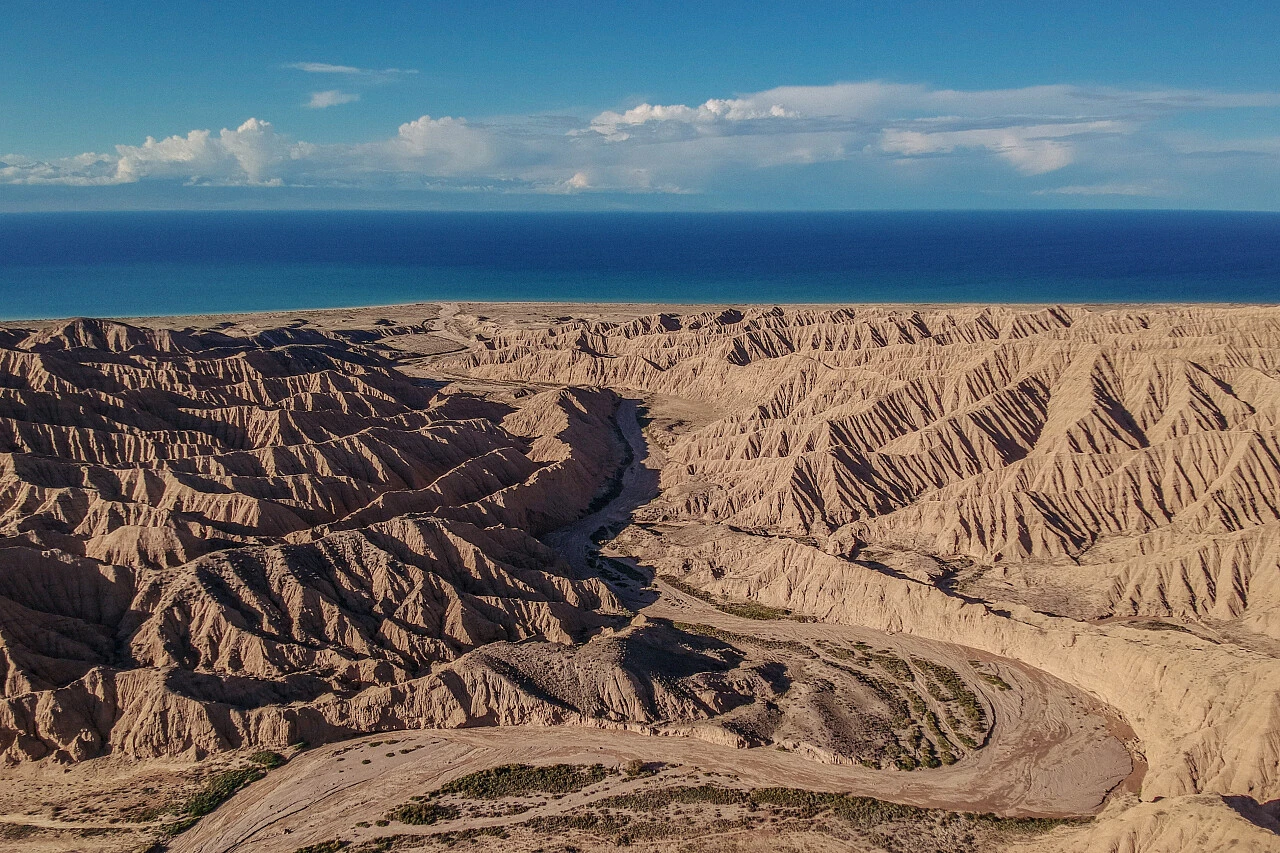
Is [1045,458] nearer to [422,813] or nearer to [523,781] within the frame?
[523,781]

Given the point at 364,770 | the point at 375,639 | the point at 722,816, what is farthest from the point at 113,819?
the point at 722,816

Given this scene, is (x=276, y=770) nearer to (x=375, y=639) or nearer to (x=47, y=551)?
(x=375, y=639)

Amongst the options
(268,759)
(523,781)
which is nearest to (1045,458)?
(523,781)

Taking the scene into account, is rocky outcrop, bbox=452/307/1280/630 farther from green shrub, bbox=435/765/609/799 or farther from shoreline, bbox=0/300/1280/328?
shoreline, bbox=0/300/1280/328

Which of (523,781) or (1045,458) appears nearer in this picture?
(523,781)

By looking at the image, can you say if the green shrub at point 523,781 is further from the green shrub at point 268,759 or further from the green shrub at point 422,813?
the green shrub at point 268,759

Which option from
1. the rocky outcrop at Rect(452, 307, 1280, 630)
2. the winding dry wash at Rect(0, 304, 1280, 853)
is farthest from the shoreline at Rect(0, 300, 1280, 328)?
the winding dry wash at Rect(0, 304, 1280, 853)

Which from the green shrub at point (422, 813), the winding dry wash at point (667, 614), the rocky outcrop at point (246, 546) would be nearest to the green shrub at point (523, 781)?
the winding dry wash at point (667, 614)

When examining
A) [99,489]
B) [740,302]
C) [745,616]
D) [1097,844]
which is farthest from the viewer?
[740,302]
